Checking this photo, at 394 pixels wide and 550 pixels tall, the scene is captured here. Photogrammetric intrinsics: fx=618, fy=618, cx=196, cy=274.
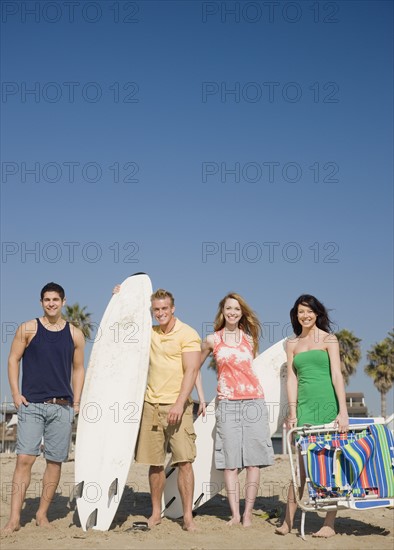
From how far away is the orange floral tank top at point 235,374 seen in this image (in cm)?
561

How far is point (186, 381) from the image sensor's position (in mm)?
5492

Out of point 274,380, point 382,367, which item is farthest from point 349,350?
point 274,380

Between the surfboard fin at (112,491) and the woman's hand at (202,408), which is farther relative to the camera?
the woman's hand at (202,408)

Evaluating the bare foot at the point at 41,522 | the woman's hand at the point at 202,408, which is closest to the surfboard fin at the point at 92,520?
the bare foot at the point at 41,522

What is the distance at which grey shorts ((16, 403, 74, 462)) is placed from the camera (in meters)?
5.46

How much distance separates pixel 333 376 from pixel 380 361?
39450 mm

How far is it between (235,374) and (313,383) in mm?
735

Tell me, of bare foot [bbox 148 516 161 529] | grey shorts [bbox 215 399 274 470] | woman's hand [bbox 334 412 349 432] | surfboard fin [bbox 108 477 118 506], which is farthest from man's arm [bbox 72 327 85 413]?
woman's hand [bbox 334 412 349 432]

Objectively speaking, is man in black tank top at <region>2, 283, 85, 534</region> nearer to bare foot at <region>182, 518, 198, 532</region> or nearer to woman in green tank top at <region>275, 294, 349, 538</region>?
bare foot at <region>182, 518, 198, 532</region>

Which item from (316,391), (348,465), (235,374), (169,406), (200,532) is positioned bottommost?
(200,532)

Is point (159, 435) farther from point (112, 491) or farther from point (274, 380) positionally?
point (274, 380)

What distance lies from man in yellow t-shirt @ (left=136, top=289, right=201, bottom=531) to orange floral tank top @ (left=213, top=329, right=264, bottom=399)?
24 centimetres

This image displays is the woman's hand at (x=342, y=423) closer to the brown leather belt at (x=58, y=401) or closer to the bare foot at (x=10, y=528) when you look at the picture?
the brown leather belt at (x=58, y=401)

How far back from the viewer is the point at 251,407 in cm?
559
